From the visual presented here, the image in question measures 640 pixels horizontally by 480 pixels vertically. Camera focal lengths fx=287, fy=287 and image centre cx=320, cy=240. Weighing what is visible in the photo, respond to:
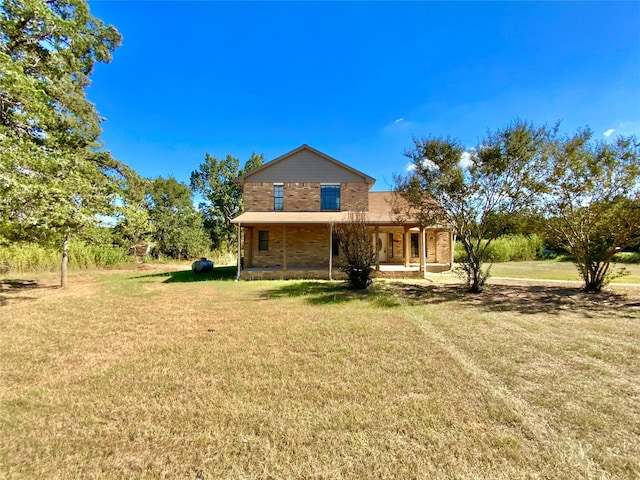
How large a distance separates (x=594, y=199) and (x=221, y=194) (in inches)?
1291

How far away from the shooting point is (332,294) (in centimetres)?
1023

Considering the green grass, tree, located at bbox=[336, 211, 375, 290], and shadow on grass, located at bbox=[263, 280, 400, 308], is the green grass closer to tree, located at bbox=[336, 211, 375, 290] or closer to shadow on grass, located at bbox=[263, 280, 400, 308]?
tree, located at bbox=[336, 211, 375, 290]

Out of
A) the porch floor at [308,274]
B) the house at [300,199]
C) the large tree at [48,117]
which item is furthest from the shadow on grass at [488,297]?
the large tree at [48,117]

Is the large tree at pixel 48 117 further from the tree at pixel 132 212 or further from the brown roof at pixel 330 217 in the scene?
the brown roof at pixel 330 217

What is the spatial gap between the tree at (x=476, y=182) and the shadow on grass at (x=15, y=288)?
14.2 metres

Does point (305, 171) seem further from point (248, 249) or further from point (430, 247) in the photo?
point (430, 247)

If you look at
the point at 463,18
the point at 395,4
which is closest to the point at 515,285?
the point at 463,18

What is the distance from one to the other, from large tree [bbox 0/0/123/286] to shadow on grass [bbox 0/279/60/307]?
1.46 metres

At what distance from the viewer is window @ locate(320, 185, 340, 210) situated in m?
16.9

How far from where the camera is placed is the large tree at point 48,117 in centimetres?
771

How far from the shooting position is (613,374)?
389cm

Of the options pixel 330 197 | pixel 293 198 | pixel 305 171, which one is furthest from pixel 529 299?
pixel 305 171

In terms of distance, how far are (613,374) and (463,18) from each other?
11398 mm

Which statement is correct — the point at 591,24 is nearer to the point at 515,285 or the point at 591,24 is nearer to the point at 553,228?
the point at 553,228
